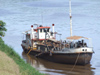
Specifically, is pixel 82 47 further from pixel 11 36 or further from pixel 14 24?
pixel 14 24

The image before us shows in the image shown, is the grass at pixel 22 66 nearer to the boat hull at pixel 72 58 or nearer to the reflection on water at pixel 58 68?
the reflection on water at pixel 58 68

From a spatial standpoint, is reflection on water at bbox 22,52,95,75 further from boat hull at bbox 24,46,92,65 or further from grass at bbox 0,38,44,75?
grass at bbox 0,38,44,75

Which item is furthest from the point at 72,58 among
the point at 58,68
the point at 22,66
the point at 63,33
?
the point at 63,33

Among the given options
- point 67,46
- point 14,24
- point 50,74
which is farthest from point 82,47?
point 14,24

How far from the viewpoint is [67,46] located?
135ft

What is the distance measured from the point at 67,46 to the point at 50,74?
664 centimetres

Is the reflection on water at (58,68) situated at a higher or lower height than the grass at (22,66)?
lower

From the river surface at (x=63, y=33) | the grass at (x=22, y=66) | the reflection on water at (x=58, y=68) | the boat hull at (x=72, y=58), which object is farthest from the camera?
the boat hull at (x=72, y=58)

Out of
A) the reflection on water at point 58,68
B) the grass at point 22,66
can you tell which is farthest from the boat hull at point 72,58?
the grass at point 22,66

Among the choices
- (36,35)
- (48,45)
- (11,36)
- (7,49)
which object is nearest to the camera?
(7,49)

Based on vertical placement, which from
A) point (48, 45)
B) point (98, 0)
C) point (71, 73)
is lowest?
point (71, 73)

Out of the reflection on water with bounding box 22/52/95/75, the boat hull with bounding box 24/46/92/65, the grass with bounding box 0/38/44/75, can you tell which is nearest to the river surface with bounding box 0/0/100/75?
the reflection on water with bounding box 22/52/95/75

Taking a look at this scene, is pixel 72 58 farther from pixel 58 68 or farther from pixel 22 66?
pixel 22 66

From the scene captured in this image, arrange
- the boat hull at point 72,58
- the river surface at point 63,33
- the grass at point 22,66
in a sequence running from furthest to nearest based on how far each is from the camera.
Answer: the boat hull at point 72,58 < the river surface at point 63,33 < the grass at point 22,66
